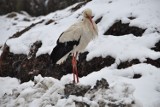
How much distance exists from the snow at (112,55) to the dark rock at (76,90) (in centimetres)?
17

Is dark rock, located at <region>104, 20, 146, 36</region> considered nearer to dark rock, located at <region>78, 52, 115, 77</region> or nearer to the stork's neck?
dark rock, located at <region>78, 52, 115, 77</region>

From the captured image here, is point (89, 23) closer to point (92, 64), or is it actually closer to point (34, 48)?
point (92, 64)

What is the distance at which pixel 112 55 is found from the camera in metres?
8.71

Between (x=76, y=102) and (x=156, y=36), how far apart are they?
309 cm

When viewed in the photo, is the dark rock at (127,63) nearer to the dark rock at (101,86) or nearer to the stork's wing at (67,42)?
the stork's wing at (67,42)

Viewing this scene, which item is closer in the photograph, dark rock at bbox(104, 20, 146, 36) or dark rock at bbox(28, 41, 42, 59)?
dark rock at bbox(104, 20, 146, 36)

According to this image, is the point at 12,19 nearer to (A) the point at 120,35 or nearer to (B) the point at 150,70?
(A) the point at 120,35

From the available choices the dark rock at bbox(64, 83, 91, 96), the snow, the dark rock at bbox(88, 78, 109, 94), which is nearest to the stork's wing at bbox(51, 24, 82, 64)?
the snow

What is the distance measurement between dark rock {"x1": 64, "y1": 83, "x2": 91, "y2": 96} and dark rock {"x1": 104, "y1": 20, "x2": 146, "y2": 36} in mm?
2703

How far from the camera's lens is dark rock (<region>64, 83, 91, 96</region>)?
708 cm

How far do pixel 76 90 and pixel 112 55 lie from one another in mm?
1924

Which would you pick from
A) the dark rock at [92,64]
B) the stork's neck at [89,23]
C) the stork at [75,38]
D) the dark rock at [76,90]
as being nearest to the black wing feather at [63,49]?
the stork at [75,38]

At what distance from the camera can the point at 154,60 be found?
7.96m

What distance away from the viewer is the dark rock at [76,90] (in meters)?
7.08
